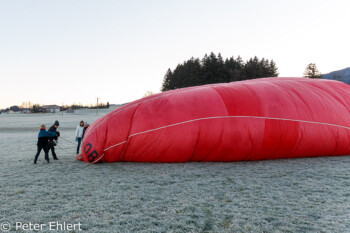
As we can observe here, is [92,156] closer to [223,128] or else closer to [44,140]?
[44,140]

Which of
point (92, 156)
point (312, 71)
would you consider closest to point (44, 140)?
point (92, 156)

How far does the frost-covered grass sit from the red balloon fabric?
1.35 ft

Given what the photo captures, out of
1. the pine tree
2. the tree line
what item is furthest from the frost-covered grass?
the pine tree

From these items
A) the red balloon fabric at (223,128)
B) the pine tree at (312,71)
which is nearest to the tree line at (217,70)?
the pine tree at (312,71)

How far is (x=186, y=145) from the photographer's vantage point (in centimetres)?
622

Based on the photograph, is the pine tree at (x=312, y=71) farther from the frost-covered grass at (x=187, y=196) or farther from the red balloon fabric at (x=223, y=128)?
the frost-covered grass at (x=187, y=196)

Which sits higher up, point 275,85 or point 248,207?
point 275,85

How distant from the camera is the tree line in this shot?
2076 inches

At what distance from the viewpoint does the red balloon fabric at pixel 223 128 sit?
6230 mm

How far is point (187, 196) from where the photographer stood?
13.1 ft

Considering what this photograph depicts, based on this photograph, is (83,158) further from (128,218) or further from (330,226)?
(330,226)

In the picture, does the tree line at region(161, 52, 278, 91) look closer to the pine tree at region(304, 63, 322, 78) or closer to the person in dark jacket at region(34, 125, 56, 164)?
the pine tree at region(304, 63, 322, 78)

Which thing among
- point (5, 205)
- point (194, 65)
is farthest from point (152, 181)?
point (194, 65)

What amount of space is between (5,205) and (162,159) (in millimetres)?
3493
